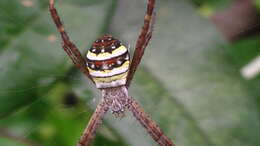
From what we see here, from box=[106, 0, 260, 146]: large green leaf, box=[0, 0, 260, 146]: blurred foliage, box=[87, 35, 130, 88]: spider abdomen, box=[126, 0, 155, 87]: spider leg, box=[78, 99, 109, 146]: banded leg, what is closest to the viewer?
box=[87, 35, 130, 88]: spider abdomen

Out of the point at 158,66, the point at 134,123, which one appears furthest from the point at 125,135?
the point at 158,66

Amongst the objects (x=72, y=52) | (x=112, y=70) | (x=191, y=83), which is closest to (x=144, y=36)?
(x=112, y=70)

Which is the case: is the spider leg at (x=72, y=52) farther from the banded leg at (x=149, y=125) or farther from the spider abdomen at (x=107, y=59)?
the banded leg at (x=149, y=125)

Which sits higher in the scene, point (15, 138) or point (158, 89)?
point (158, 89)

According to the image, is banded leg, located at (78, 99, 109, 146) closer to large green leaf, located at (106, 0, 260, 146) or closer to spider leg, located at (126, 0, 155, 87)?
large green leaf, located at (106, 0, 260, 146)

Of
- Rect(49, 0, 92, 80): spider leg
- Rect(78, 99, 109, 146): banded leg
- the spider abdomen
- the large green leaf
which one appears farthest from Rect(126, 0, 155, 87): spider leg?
Rect(78, 99, 109, 146): banded leg

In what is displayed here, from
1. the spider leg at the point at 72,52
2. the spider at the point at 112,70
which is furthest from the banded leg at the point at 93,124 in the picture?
the spider leg at the point at 72,52

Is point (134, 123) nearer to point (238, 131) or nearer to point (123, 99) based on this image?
point (123, 99)
